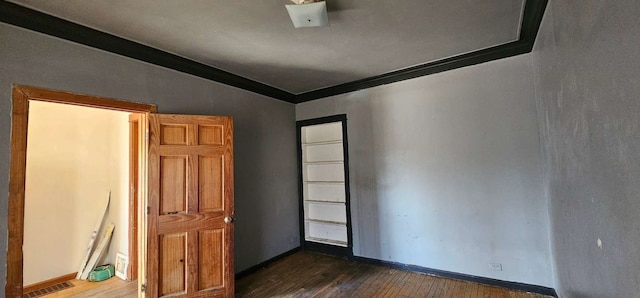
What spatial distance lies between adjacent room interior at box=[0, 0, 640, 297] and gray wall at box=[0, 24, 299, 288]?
0.02 m

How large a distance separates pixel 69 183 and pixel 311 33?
3.94m

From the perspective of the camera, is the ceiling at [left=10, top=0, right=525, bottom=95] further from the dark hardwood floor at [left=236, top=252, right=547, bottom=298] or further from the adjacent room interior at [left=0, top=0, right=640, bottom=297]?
the dark hardwood floor at [left=236, top=252, right=547, bottom=298]

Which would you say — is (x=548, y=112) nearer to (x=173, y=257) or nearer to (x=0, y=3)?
(x=173, y=257)

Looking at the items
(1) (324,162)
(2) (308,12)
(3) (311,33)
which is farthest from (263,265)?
(2) (308,12)

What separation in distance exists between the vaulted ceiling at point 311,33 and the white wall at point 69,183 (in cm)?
207

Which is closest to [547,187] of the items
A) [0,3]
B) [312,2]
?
[312,2]

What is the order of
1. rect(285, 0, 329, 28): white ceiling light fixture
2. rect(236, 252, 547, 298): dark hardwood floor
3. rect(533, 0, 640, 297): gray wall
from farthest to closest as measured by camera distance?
rect(236, 252, 547, 298): dark hardwood floor, rect(285, 0, 329, 28): white ceiling light fixture, rect(533, 0, 640, 297): gray wall

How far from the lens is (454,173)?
346 centimetres

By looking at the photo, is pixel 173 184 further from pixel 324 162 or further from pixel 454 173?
pixel 454 173

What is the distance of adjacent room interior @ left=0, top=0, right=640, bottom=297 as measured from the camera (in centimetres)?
151

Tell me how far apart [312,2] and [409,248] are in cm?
322

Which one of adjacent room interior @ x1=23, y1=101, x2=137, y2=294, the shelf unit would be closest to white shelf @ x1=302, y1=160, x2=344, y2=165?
the shelf unit

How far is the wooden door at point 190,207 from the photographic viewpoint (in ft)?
8.96

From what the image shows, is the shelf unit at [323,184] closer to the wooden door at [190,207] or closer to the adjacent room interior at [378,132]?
the adjacent room interior at [378,132]
